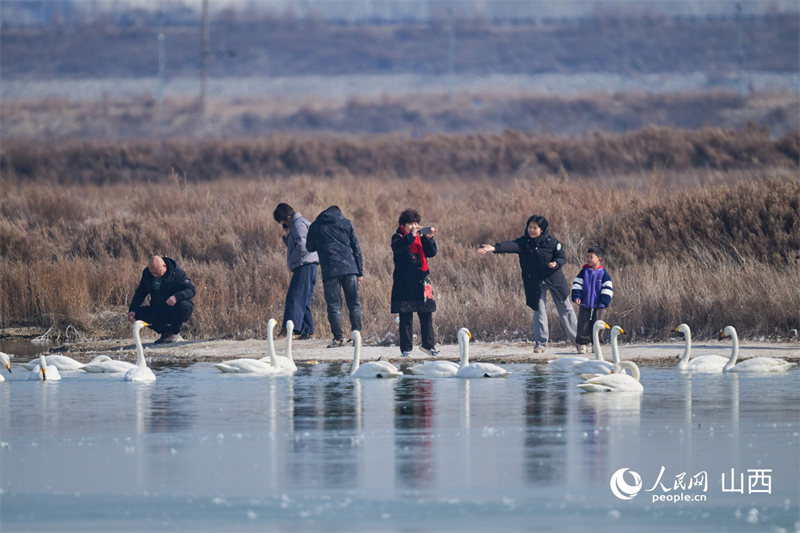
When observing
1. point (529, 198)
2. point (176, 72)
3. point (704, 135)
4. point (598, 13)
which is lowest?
point (529, 198)

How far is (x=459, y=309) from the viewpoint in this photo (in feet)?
49.6

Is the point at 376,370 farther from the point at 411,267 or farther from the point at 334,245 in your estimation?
the point at 334,245

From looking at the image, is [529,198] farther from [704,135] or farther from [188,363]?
[704,135]

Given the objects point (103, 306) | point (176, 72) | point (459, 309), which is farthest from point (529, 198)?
point (176, 72)

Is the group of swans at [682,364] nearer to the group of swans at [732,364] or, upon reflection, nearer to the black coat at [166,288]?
the group of swans at [732,364]

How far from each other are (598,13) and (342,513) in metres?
105

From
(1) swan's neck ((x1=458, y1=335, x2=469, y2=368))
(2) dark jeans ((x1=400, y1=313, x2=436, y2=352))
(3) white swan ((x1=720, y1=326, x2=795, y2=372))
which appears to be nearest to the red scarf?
(2) dark jeans ((x1=400, y1=313, x2=436, y2=352))

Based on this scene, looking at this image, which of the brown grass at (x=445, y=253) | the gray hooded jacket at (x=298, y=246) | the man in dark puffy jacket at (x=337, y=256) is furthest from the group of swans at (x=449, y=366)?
the brown grass at (x=445, y=253)

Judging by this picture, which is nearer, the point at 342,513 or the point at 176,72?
the point at 342,513

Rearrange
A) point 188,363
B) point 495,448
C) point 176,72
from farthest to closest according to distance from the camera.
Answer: point 176,72 → point 188,363 → point 495,448

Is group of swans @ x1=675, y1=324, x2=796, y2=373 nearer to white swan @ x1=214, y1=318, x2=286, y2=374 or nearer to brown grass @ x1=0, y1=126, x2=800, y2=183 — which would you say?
white swan @ x1=214, y1=318, x2=286, y2=374

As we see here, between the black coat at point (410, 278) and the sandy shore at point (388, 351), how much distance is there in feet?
2.65

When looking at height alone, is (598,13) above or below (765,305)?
above

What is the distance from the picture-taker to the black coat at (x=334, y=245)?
1355 cm
